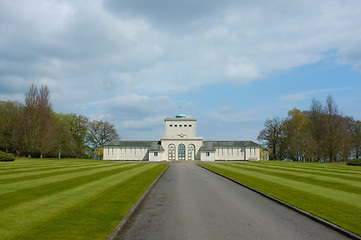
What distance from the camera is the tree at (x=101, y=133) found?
98.1 meters

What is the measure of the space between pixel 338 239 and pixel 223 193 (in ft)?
27.7

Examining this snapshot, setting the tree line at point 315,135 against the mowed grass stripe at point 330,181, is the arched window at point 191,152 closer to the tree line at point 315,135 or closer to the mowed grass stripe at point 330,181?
the tree line at point 315,135

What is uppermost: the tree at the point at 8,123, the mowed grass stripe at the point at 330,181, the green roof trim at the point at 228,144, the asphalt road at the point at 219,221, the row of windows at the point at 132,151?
the tree at the point at 8,123

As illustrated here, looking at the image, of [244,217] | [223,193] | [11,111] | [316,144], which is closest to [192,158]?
[316,144]

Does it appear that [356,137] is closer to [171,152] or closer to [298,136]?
[298,136]

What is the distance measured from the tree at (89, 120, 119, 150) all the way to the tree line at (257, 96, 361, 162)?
53402mm

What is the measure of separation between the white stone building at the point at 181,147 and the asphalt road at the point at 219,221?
249ft

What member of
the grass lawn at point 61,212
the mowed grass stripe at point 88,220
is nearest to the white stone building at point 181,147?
the grass lawn at point 61,212

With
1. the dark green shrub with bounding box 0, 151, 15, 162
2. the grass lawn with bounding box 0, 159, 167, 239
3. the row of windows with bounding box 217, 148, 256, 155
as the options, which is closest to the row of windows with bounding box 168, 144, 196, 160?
the row of windows with bounding box 217, 148, 256, 155

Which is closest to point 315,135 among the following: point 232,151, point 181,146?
point 232,151

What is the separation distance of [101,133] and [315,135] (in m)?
71.4

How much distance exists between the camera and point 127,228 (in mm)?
8781

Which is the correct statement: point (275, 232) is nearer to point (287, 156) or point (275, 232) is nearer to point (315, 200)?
point (315, 200)

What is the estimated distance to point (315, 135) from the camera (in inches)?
2945
